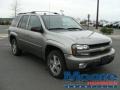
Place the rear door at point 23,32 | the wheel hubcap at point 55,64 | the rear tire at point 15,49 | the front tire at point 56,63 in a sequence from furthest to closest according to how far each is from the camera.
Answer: the rear tire at point 15,49 < the rear door at point 23,32 < the wheel hubcap at point 55,64 < the front tire at point 56,63

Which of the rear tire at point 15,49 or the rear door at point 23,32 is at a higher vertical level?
the rear door at point 23,32

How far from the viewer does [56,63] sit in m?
5.19

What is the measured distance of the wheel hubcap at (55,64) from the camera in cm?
511

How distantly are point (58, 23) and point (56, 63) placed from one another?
1.48 meters

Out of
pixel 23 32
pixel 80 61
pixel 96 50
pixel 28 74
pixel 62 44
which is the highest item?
pixel 23 32

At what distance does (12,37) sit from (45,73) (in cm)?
315

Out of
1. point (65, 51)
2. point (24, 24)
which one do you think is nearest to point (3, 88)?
point (65, 51)

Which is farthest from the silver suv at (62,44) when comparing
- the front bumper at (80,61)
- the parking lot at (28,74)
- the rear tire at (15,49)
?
the rear tire at (15,49)

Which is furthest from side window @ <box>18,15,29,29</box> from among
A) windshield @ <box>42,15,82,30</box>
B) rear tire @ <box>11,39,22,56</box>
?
windshield @ <box>42,15,82,30</box>

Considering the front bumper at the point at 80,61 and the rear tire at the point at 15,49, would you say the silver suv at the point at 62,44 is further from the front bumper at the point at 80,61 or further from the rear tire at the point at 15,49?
the rear tire at the point at 15,49

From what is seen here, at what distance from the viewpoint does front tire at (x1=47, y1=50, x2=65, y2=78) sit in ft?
16.2

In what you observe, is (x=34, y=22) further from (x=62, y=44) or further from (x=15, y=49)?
(x=15, y=49)

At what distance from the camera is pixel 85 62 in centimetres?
467

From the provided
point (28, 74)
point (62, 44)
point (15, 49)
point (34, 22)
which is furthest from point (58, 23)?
point (15, 49)
